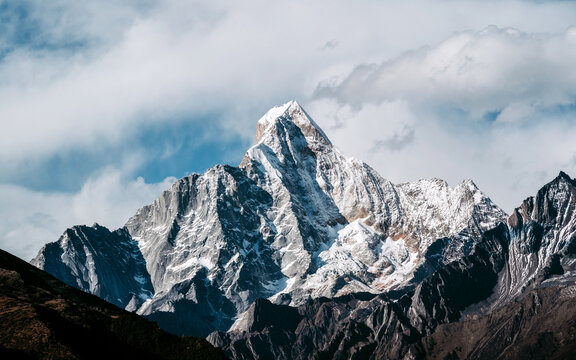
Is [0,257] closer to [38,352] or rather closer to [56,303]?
[56,303]

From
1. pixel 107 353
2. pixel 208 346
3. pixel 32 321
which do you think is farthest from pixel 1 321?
pixel 208 346

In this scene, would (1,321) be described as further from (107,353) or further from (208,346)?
(208,346)

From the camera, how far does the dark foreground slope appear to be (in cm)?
11106

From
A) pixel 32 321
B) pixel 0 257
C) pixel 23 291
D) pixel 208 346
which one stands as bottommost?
pixel 208 346

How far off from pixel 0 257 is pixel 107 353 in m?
57.1

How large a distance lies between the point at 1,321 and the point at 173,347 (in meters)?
31.3

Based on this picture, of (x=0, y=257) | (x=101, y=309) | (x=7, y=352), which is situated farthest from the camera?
(x=0, y=257)

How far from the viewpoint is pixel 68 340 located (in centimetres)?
11406

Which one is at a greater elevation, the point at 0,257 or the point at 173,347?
the point at 0,257

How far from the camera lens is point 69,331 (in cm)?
11856

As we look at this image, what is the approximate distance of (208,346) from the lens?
138125 mm

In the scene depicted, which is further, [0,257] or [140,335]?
[0,257]

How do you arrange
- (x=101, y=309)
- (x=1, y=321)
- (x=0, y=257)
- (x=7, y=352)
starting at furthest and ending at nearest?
(x=0, y=257)
(x=101, y=309)
(x=1, y=321)
(x=7, y=352)

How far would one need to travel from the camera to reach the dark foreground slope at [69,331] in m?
111
